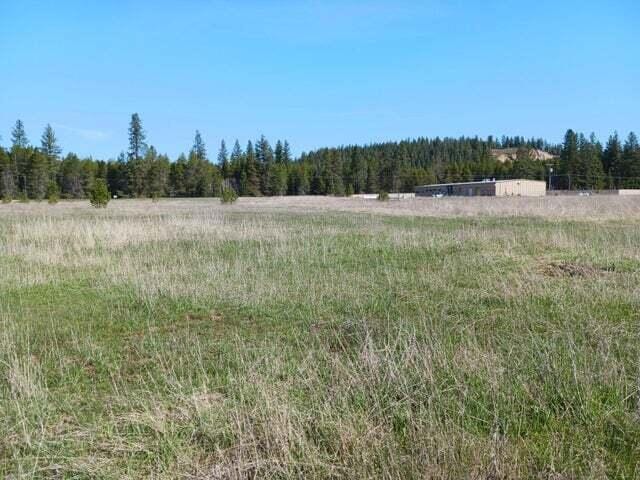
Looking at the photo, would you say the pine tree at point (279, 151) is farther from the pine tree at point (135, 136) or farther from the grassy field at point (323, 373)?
the grassy field at point (323, 373)

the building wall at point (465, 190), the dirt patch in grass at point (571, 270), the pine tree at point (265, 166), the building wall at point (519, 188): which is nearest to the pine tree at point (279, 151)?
the pine tree at point (265, 166)

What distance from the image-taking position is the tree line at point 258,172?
79812 mm

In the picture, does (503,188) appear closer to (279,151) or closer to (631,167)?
(631,167)

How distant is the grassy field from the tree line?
Result: 212ft

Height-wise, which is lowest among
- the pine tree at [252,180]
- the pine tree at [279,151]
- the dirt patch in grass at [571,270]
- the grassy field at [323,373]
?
the grassy field at [323,373]

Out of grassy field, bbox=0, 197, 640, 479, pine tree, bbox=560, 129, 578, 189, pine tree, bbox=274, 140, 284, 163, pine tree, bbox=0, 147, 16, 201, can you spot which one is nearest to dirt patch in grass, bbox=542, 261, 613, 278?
grassy field, bbox=0, 197, 640, 479

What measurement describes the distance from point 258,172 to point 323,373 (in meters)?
102

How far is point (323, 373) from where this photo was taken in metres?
4.36

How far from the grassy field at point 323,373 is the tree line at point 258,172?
212ft

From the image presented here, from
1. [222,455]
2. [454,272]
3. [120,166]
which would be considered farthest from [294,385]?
[120,166]

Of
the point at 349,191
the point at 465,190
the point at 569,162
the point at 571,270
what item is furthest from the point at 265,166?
the point at 571,270

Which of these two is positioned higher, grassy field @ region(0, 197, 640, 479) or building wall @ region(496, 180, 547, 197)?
building wall @ region(496, 180, 547, 197)

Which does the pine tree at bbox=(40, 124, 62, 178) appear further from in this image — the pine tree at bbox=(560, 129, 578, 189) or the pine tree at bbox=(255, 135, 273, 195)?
the pine tree at bbox=(560, 129, 578, 189)

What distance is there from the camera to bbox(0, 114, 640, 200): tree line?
79812 millimetres
